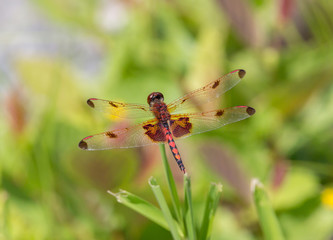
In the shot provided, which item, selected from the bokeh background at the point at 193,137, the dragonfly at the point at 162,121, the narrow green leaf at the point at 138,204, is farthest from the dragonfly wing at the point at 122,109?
the narrow green leaf at the point at 138,204

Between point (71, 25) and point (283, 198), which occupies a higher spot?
point (71, 25)

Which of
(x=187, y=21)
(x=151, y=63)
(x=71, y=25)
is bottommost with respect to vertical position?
(x=151, y=63)

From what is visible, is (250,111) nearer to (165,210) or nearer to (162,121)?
(162,121)

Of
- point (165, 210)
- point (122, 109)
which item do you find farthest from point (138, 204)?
point (122, 109)

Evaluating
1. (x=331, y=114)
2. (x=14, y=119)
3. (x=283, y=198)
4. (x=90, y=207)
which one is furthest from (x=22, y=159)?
(x=331, y=114)

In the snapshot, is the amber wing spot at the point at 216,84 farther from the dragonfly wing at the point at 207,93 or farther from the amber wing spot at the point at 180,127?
the amber wing spot at the point at 180,127

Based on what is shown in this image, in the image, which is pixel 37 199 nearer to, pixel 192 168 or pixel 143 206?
pixel 192 168

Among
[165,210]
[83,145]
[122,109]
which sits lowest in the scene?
[165,210]
